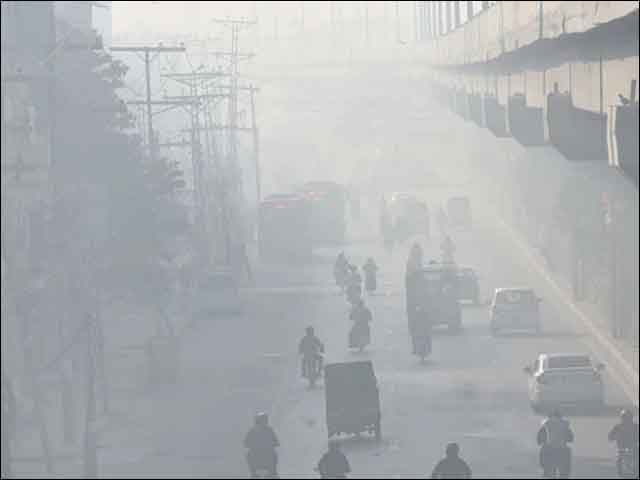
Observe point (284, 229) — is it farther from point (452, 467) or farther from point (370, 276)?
point (452, 467)

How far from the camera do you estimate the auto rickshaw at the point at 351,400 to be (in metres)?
31.8

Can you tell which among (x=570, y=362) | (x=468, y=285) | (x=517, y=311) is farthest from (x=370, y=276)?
(x=570, y=362)

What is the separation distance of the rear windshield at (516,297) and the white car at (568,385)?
14.0 meters

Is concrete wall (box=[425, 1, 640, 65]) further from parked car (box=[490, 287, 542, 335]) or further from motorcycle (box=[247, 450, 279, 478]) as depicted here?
motorcycle (box=[247, 450, 279, 478])

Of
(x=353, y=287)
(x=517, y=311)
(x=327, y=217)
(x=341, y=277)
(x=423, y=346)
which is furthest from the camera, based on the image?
(x=327, y=217)

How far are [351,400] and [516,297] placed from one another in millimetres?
17860

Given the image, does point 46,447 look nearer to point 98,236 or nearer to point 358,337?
point 358,337

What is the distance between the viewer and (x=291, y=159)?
16788cm

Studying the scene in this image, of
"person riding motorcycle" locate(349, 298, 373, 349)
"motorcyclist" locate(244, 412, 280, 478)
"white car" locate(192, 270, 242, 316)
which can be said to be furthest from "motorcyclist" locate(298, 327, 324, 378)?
"white car" locate(192, 270, 242, 316)

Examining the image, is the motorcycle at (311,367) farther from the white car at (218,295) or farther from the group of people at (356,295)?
the white car at (218,295)

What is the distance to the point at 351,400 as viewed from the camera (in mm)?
31750

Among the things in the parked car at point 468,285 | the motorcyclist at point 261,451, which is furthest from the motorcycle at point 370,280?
the motorcyclist at point 261,451

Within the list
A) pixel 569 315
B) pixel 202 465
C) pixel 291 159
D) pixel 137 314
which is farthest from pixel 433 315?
pixel 291 159

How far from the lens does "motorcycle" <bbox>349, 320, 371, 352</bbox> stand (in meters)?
45.9
